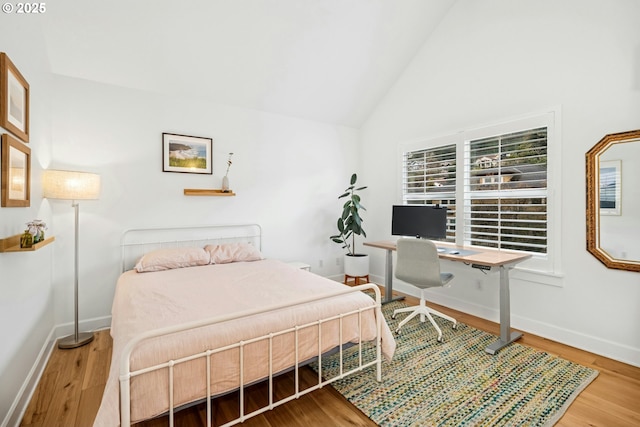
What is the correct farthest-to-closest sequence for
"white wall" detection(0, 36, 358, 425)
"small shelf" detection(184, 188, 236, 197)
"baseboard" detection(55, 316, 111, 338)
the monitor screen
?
"small shelf" detection(184, 188, 236, 197) < the monitor screen < "baseboard" detection(55, 316, 111, 338) < "white wall" detection(0, 36, 358, 425)

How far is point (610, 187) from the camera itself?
2.59 metres

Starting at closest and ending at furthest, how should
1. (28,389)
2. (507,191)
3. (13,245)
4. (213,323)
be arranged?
(213,323), (13,245), (28,389), (507,191)

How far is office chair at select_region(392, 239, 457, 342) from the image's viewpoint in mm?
2971

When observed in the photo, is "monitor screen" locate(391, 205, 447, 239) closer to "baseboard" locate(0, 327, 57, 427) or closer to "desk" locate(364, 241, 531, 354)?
"desk" locate(364, 241, 531, 354)

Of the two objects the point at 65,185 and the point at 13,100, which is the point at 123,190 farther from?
the point at 13,100

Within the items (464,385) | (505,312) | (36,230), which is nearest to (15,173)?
(36,230)

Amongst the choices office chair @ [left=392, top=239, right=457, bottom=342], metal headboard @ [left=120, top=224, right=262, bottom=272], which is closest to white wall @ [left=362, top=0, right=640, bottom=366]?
office chair @ [left=392, top=239, right=457, bottom=342]

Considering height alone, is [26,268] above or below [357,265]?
above

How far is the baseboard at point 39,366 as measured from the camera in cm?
182

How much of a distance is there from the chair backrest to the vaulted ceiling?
2435mm

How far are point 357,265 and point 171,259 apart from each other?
2529 millimetres

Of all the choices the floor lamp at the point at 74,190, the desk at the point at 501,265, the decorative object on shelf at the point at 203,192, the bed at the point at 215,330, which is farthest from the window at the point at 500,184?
the floor lamp at the point at 74,190

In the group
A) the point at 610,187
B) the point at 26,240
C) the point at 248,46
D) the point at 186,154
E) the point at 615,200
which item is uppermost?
the point at 248,46

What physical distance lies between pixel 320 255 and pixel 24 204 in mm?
3482
